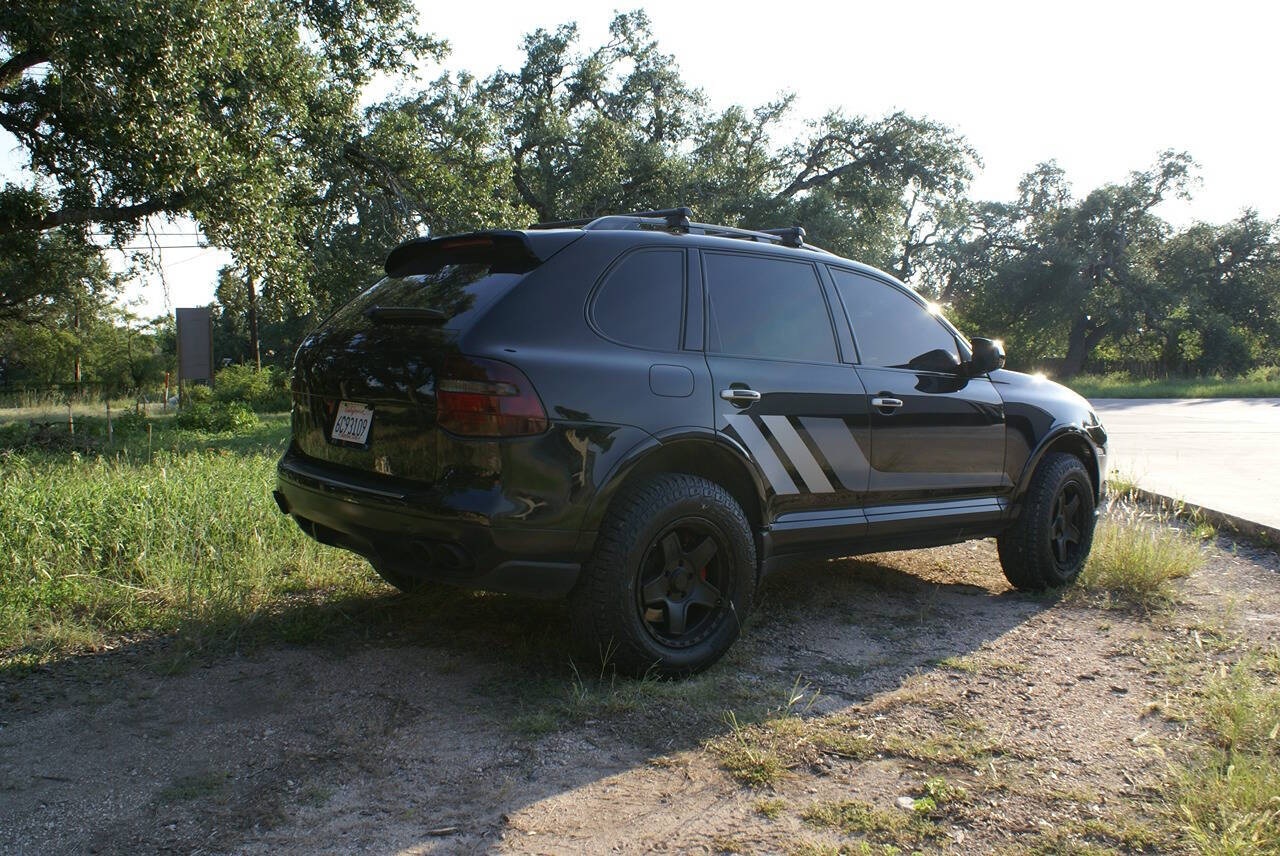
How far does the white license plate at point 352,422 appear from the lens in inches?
149

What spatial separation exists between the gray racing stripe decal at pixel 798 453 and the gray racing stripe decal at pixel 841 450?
0.24 feet

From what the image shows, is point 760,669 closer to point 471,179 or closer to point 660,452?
point 660,452

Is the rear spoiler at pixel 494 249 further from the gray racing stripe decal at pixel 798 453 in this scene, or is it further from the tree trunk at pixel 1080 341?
the tree trunk at pixel 1080 341

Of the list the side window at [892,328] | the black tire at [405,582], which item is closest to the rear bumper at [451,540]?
the black tire at [405,582]

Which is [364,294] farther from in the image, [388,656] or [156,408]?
[156,408]

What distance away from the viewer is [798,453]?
4316 mm

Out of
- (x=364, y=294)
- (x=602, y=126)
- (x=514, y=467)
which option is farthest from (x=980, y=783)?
(x=602, y=126)

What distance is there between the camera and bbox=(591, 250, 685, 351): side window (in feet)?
12.7

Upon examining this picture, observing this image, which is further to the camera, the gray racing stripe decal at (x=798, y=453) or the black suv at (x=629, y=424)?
the gray racing stripe decal at (x=798, y=453)

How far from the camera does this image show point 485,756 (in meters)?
3.25

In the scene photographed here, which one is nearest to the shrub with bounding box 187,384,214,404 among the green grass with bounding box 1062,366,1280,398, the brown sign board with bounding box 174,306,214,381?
the brown sign board with bounding box 174,306,214,381

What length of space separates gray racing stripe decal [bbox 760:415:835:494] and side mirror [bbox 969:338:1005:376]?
4.30 feet

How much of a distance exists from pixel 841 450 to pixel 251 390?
2834 centimetres

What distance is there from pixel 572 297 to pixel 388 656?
176 cm
